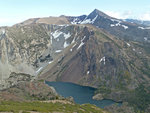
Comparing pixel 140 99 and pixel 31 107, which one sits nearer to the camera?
pixel 31 107

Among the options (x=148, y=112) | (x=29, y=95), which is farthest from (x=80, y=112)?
(x=148, y=112)

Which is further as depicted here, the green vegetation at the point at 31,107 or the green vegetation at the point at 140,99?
the green vegetation at the point at 140,99

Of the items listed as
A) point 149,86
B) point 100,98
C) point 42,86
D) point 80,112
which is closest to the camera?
point 80,112

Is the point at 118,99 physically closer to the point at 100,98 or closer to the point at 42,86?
the point at 100,98

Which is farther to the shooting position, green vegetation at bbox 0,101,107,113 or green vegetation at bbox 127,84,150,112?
green vegetation at bbox 127,84,150,112

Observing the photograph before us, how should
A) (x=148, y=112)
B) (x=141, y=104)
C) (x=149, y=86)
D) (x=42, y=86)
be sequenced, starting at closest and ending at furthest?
(x=42, y=86)
(x=148, y=112)
(x=141, y=104)
(x=149, y=86)

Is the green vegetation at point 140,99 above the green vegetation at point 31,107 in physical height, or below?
below

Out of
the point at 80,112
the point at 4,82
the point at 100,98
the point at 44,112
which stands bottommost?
the point at 100,98

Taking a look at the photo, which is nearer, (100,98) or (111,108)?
(111,108)

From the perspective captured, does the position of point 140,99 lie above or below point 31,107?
below

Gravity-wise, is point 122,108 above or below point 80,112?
below

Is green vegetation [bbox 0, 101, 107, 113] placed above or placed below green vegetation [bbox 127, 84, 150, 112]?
above
